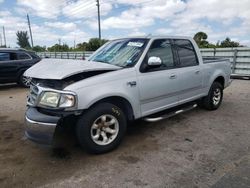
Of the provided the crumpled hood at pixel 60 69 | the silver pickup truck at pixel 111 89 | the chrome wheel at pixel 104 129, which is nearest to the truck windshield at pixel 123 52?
the silver pickup truck at pixel 111 89

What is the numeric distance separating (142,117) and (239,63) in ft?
31.7

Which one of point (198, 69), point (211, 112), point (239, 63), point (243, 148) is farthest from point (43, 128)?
point (239, 63)

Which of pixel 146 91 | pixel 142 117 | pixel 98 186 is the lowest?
pixel 98 186

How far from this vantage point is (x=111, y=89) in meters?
3.59

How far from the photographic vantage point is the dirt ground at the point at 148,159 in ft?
9.88

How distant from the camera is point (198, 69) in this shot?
5238 mm

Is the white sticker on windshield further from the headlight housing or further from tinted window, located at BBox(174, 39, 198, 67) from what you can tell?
the headlight housing

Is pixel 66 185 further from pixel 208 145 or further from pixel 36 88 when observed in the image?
pixel 208 145

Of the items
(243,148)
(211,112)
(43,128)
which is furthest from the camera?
(211,112)

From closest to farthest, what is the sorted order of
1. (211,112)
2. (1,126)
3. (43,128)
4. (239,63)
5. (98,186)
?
1. (98,186)
2. (43,128)
3. (1,126)
4. (211,112)
5. (239,63)

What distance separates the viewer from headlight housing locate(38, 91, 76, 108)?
127 inches

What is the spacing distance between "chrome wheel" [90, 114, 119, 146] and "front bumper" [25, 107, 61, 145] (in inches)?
22.0

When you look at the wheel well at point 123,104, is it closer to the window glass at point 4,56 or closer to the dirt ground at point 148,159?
the dirt ground at point 148,159

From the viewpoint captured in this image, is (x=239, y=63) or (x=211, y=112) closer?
(x=211, y=112)
